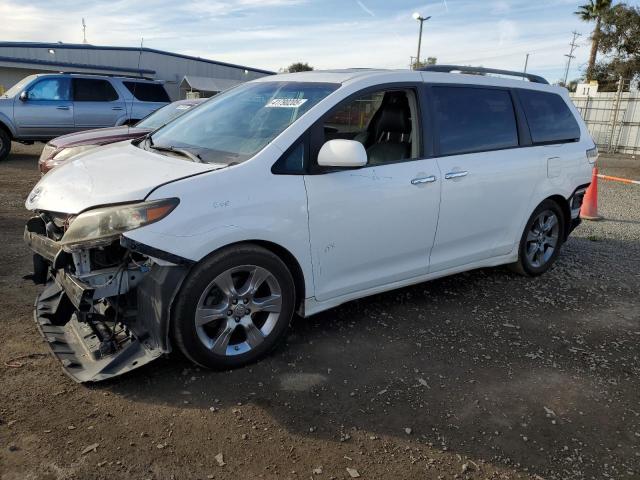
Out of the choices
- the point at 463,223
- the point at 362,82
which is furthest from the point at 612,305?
the point at 362,82

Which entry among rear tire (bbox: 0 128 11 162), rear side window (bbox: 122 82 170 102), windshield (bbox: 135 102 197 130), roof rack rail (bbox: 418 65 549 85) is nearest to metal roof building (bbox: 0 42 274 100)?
rear side window (bbox: 122 82 170 102)

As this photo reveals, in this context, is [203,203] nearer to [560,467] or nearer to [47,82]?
[560,467]

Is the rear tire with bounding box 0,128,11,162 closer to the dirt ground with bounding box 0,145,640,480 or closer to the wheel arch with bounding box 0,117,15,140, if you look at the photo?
the wheel arch with bounding box 0,117,15,140

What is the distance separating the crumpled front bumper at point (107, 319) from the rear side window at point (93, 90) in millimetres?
10816

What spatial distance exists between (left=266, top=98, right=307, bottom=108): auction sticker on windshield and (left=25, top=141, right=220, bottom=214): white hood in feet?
2.58

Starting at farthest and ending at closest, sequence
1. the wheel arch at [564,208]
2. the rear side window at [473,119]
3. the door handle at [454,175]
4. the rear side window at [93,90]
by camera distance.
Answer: the rear side window at [93,90] < the wheel arch at [564,208] < the rear side window at [473,119] < the door handle at [454,175]

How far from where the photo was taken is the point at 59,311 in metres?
3.39

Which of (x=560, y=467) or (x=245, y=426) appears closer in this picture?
(x=560, y=467)

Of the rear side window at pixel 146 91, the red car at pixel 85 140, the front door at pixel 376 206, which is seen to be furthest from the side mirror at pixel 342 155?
the rear side window at pixel 146 91

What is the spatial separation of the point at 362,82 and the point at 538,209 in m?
2.36

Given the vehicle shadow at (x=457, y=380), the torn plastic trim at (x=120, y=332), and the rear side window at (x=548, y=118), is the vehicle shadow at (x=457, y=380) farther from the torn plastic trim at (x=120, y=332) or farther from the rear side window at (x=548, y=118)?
the rear side window at (x=548, y=118)

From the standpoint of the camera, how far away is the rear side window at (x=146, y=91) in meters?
13.5

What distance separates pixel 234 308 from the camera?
3295 mm

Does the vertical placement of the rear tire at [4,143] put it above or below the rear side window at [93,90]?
below
